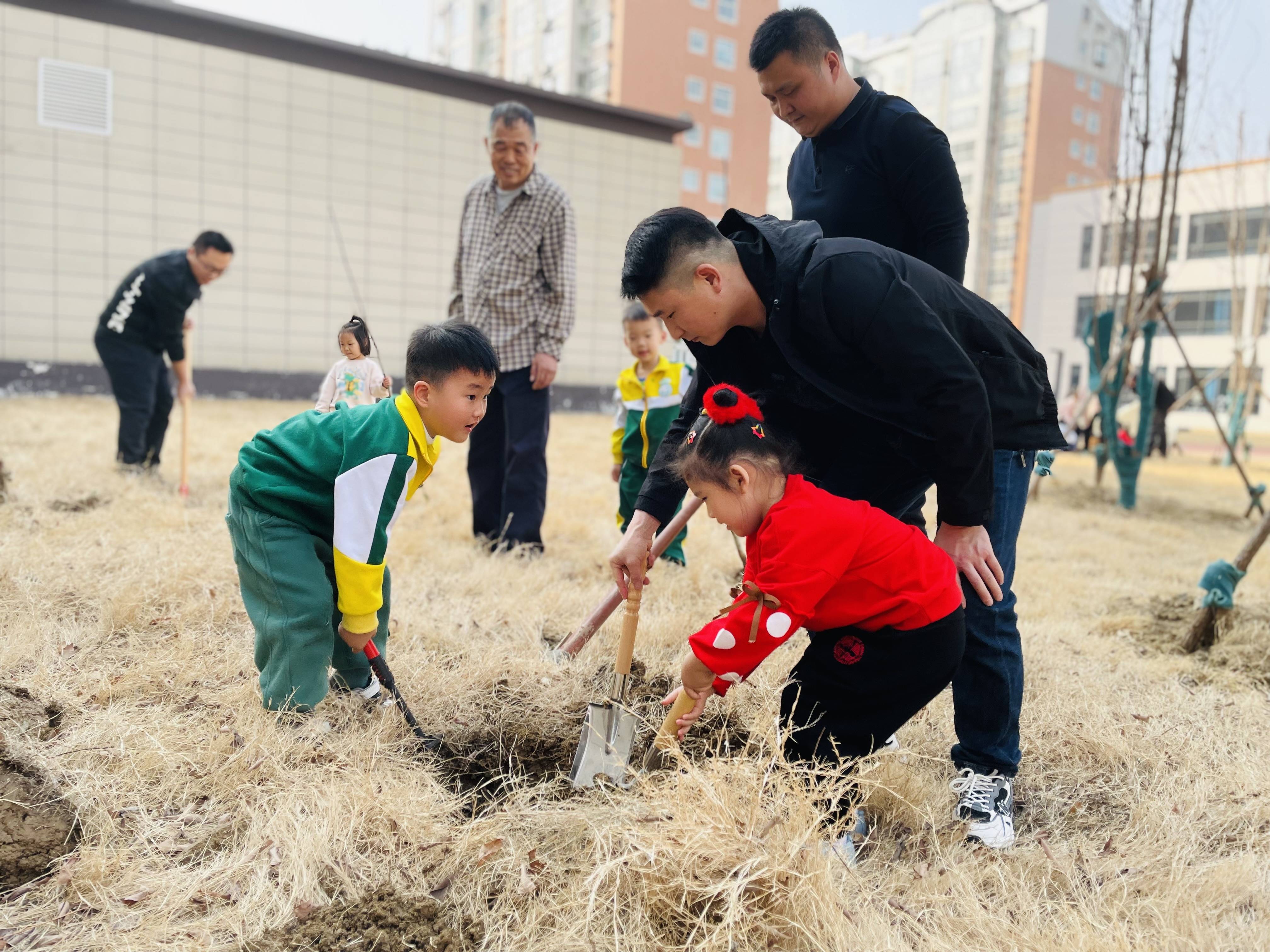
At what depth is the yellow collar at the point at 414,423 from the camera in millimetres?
2053

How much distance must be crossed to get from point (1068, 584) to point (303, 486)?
13.0 ft

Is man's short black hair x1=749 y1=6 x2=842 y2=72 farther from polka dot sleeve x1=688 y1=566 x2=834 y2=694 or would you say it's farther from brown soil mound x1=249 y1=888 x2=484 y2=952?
brown soil mound x1=249 y1=888 x2=484 y2=952

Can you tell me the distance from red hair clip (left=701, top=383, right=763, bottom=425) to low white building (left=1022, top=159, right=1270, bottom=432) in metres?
19.3

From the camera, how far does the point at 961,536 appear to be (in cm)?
176

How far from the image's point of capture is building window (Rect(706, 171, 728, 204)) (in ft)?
122

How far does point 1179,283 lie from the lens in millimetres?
27094

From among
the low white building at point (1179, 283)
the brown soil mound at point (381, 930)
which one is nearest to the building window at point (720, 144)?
the low white building at point (1179, 283)

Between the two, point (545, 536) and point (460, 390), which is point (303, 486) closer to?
point (460, 390)

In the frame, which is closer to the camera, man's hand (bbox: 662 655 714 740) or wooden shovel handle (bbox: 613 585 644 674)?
man's hand (bbox: 662 655 714 740)

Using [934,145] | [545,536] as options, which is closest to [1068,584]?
[545,536]

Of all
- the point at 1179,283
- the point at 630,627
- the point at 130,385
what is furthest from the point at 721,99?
the point at 630,627

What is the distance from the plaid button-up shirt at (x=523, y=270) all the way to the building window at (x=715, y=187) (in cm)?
3449

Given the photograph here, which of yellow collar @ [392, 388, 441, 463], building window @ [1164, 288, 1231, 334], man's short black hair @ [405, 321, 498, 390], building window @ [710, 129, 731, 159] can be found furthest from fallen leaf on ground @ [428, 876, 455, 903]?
building window @ [710, 129, 731, 159]

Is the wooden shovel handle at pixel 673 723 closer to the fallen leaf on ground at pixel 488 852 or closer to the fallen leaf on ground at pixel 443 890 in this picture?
the fallen leaf on ground at pixel 488 852
